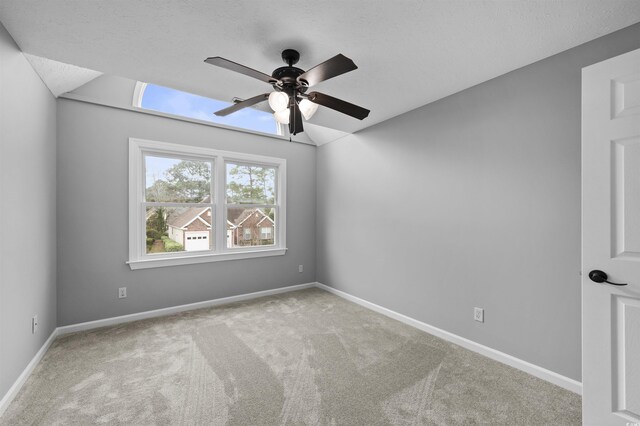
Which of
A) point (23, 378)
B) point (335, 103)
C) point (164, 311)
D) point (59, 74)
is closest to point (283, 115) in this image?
point (335, 103)

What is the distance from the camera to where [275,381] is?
211 centimetres

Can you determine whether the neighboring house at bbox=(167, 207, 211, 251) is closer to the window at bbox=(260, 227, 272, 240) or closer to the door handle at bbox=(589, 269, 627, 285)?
the window at bbox=(260, 227, 272, 240)

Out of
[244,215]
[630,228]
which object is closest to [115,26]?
[244,215]

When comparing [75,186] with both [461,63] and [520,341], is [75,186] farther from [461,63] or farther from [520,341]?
[520,341]

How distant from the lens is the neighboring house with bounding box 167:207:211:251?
12.0 ft

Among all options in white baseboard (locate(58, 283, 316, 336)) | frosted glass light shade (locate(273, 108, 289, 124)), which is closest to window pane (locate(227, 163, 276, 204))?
white baseboard (locate(58, 283, 316, 336))

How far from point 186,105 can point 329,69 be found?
106 inches

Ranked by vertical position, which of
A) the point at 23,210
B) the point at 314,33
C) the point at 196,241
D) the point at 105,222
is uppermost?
the point at 314,33

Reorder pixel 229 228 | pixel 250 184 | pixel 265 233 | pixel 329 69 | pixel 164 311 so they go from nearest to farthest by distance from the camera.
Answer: pixel 329 69 < pixel 164 311 < pixel 229 228 < pixel 250 184 < pixel 265 233

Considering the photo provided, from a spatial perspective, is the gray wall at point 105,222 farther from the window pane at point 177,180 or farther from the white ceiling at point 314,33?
the white ceiling at point 314,33

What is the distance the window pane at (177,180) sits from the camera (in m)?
3.47

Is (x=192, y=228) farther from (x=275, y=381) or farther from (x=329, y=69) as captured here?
(x=329, y=69)

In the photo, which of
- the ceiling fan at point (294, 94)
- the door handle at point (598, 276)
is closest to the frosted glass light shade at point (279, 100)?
the ceiling fan at point (294, 94)

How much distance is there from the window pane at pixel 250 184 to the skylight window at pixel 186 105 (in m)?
0.59
